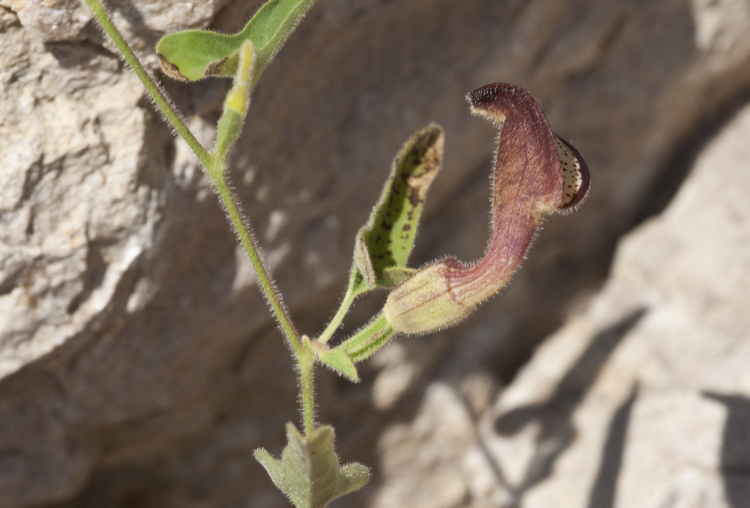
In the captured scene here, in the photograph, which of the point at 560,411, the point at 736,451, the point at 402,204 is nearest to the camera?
the point at 402,204

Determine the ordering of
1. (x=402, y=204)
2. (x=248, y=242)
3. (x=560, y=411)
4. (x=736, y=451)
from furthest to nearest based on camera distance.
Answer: (x=560, y=411) < (x=736, y=451) < (x=402, y=204) < (x=248, y=242)

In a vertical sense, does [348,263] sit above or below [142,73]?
below

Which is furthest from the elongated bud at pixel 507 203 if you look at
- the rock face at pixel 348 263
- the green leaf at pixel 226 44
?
the rock face at pixel 348 263

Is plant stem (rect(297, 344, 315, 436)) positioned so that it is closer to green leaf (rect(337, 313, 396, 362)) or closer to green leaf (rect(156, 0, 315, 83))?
green leaf (rect(337, 313, 396, 362))

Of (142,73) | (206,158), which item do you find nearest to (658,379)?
(206,158)

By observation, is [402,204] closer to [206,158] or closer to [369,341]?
[369,341]

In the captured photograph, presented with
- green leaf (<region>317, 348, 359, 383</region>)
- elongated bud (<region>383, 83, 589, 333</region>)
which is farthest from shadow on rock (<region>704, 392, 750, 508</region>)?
green leaf (<region>317, 348, 359, 383</region>)

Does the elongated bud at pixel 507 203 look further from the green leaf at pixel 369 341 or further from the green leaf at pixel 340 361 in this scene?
the green leaf at pixel 340 361

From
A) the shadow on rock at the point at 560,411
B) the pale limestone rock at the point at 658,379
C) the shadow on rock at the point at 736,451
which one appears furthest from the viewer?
the shadow on rock at the point at 560,411
